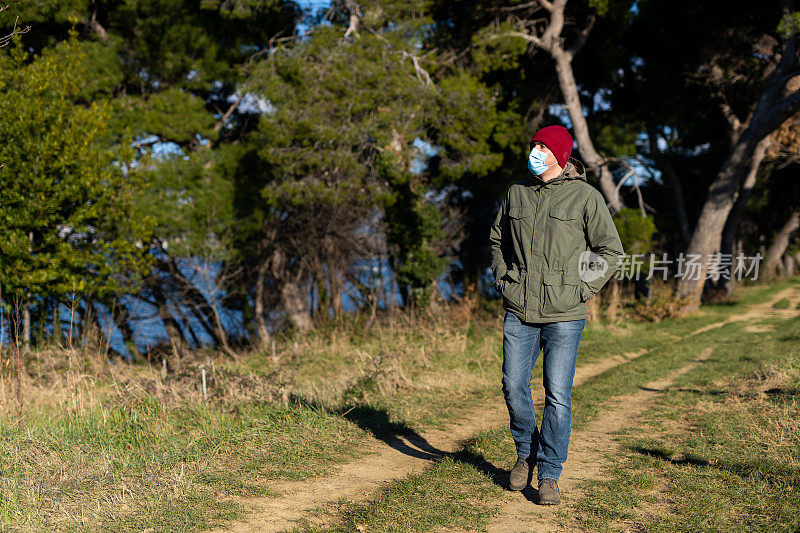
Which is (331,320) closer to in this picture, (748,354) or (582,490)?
(748,354)

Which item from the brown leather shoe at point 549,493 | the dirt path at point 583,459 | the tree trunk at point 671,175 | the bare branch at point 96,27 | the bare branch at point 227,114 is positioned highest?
the bare branch at point 96,27

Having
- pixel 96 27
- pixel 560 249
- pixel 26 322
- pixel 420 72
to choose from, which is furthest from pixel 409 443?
pixel 96 27

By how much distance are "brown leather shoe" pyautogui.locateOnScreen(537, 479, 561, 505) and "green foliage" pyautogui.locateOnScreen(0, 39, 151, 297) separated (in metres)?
8.94

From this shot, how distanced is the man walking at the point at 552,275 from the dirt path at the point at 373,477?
1.86 ft

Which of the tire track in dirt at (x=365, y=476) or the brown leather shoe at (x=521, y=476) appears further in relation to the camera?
the brown leather shoe at (x=521, y=476)

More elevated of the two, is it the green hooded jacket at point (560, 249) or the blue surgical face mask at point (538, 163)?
the blue surgical face mask at point (538, 163)

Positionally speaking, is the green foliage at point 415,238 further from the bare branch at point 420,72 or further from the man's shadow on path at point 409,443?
the man's shadow on path at point 409,443

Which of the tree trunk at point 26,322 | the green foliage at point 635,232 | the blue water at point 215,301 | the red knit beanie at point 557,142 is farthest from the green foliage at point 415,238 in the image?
the red knit beanie at point 557,142

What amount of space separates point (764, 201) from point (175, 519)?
84.0ft

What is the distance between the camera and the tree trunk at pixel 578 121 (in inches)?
619

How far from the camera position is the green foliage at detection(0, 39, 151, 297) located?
33.4 ft

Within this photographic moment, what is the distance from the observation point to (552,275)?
3754 mm

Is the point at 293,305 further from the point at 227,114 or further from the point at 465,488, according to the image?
the point at 465,488

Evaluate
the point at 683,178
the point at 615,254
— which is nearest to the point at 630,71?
the point at 683,178
